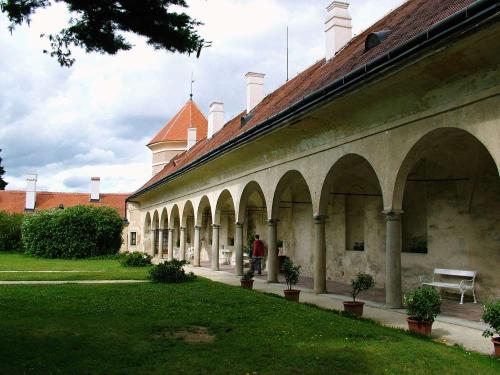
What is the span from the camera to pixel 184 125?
4741 centimetres

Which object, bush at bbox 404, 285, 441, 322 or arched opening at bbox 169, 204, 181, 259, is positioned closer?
bush at bbox 404, 285, 441, 322

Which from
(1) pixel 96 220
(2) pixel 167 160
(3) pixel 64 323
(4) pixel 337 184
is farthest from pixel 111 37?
(2) pixel 167 160

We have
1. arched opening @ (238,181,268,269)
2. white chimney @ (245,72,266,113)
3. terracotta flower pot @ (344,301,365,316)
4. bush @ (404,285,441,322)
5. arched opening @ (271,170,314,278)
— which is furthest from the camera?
arched opening @ (238,181,268,269)

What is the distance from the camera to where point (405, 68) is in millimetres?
9477

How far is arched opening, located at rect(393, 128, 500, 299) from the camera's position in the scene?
40.3 feet

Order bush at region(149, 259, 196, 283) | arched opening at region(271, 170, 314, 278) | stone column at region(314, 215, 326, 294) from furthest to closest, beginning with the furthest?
arched opening at region(271, 170, 314, 278) < bush at region(149, 259, 196, 283) < stone column at region(314, 215, 326, 294)

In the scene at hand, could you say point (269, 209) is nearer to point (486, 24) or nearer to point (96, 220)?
point (486, 24)

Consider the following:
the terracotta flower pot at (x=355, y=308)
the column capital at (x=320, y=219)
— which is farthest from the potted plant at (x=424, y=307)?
the column capital at (x=320, y=219)

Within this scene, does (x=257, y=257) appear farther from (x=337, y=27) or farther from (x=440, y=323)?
(x=440, y=323)

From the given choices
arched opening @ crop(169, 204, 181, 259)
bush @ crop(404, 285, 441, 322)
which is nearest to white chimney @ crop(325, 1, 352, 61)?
bush @ crop(404, 285, 441, 322)

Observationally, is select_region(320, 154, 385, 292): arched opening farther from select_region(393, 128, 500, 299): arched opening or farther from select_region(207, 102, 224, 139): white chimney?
select_region(207, 102, 224, 139): white chimney

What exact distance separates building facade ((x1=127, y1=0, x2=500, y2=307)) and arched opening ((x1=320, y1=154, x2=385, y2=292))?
51 millimetres

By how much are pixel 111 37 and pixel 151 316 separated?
17.3 feet

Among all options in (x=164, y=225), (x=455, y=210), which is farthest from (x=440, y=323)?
(x=164, y=225)
